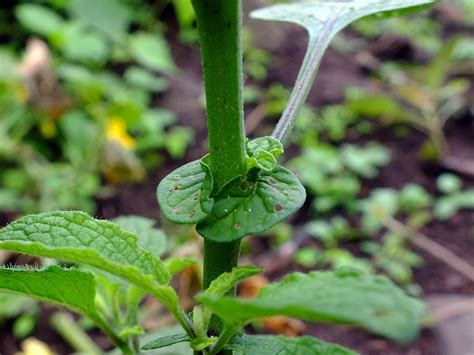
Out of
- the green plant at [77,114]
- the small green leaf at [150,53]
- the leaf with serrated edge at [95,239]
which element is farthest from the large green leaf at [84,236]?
the small green leaf at [150,53]

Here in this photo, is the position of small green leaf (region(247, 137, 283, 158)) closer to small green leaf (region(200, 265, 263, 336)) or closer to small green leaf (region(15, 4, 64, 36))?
small green leaf (region(200, 265, 263, 336))

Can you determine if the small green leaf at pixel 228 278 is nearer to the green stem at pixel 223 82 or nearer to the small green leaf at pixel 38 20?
the green stem at pixel 223 82

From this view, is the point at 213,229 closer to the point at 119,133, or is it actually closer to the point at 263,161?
the point at 263,161

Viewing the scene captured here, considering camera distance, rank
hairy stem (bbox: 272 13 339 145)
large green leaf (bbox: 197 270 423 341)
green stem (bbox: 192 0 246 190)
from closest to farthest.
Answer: large green leaf (bbox: 197 270 423 341) < green stem (bbox: 192 0 246 190) < hairy stem (bbox: 272 13 339 145)

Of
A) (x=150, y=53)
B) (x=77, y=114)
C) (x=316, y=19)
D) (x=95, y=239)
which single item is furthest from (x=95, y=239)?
(x=150, y=53)

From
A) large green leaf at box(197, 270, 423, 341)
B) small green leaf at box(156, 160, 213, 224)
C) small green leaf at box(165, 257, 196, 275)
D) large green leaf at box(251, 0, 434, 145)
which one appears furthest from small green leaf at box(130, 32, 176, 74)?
large green leaf at box(197, 270, 423, 341)

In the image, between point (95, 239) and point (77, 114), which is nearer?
point (95, 239)

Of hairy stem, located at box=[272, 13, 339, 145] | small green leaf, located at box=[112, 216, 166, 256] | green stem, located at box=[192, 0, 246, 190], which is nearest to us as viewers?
green stem, located at box=[192, 0, 246, 190]
